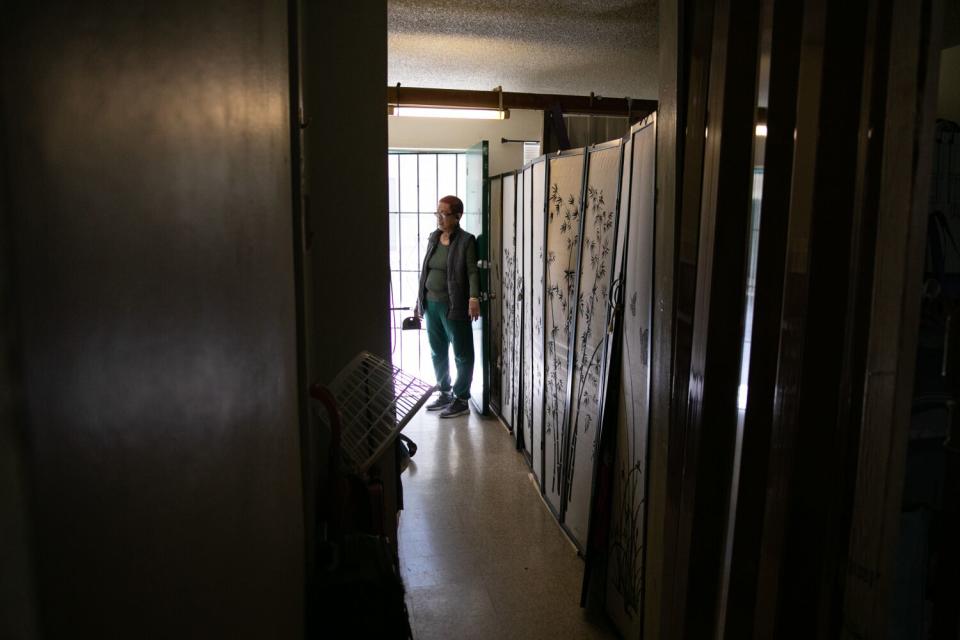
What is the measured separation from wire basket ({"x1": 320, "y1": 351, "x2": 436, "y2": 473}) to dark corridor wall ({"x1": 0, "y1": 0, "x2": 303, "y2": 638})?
139cm

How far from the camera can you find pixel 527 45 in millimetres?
3836

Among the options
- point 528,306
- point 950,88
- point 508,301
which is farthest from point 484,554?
point 950,88

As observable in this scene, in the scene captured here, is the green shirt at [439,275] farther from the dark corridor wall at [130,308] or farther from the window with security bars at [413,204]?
the dark corridor wall at [130,308]

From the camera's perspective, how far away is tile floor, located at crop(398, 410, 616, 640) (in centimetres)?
246

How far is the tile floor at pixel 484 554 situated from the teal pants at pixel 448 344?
81 cm

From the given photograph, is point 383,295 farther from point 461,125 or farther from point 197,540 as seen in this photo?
point 461,125

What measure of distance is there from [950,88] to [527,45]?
2970 millimetres

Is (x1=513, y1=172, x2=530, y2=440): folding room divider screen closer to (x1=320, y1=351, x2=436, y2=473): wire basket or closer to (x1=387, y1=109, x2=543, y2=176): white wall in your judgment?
(x1=387, y1=109, x2=543, y2=176): white wall

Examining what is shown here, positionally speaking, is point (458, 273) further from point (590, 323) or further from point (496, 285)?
point (590, 323)

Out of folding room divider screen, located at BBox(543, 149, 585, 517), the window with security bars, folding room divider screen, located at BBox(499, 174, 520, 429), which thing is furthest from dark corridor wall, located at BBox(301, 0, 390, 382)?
the window with security bars

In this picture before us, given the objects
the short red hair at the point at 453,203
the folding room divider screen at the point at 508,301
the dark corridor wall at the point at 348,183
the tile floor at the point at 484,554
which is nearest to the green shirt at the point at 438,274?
the short red hair at the point at 453,203

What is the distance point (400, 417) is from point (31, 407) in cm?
166

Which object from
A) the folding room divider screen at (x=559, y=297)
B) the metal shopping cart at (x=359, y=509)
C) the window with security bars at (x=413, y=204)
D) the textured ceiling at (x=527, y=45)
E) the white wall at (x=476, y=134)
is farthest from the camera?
the window with security bars at (x=413, y=204)

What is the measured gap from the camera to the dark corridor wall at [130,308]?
0.14 m
